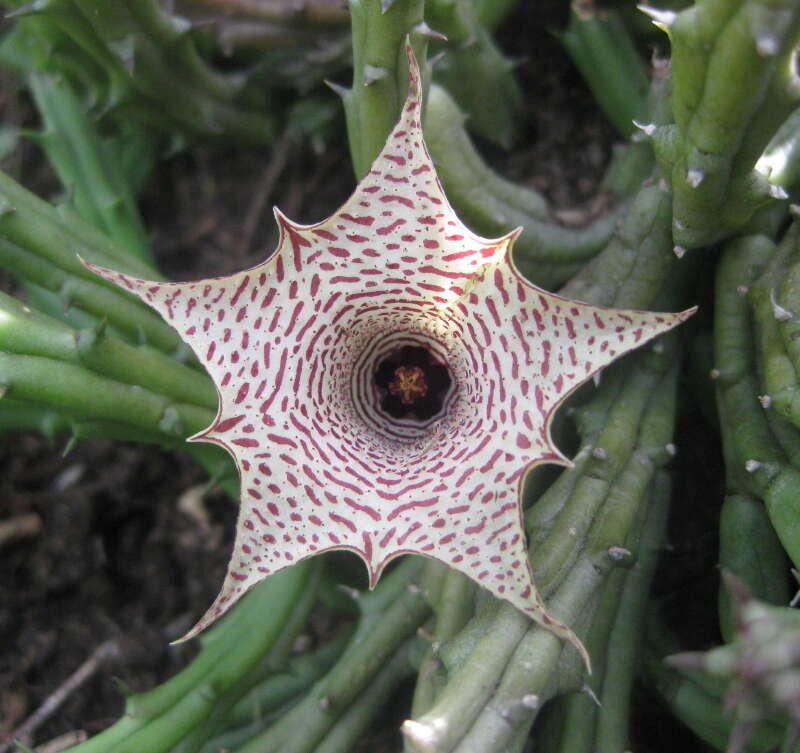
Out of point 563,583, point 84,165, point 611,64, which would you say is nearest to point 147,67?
point 84,165

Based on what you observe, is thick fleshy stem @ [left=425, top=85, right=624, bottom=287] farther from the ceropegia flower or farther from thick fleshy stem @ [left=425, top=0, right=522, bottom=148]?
the ceropegia flower

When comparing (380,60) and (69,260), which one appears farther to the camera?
(69,260)

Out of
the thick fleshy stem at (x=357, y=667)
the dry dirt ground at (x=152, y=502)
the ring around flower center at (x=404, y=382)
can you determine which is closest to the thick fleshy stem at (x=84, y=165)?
the dry dirt ground at (x=152, y=502)

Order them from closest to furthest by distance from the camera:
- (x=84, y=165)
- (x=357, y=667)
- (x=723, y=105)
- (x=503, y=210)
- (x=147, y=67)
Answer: (x=723, y=105) → (x=357, y=667) → (x=503, y=210) → (x=147, y=67) → (x=84, y=165)

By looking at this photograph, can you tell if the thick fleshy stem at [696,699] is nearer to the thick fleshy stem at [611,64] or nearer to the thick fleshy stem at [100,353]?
the thick fleshy stem at [100,353]

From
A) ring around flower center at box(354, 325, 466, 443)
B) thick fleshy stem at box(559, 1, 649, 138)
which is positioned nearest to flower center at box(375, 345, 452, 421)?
ring around flower center at box(354, 325, 466, 443)

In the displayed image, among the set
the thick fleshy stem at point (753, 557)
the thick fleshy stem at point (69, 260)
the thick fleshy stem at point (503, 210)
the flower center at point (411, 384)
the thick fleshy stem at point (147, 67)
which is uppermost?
the thick fleshy stem at point (147, 67)

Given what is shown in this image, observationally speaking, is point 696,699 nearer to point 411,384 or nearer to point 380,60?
point 411,384
